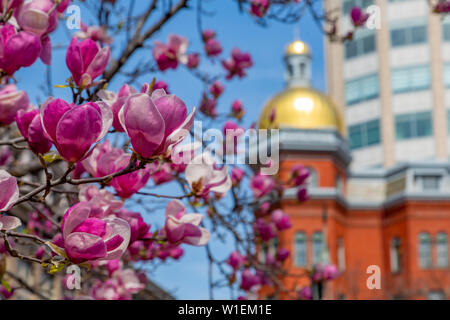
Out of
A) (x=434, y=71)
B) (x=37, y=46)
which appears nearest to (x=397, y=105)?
(x=434, y=71)

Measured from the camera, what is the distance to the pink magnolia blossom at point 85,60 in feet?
6.54

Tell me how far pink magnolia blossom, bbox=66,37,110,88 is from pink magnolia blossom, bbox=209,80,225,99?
119 inches

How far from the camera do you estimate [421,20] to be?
135ft

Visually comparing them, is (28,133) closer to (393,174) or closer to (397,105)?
(393,174)

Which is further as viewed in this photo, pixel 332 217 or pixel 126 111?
pixel 332 217

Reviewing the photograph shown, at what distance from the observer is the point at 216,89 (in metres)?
5.05

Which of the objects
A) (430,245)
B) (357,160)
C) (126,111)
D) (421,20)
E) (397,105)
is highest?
(421,20)

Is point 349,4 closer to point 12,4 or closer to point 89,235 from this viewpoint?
point 12,4

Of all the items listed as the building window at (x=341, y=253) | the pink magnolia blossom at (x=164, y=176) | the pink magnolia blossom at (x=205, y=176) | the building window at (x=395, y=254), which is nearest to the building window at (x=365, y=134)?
the building window at (x=395, y=254)

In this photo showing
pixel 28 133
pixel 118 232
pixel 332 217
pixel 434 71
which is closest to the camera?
pixel 118 232

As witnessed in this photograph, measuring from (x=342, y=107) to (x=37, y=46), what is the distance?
4077 cm

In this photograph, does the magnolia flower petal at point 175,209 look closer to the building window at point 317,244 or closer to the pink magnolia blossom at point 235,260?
the pink magnolia blossom at point 235,260

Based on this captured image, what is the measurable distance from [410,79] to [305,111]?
48.9 ft

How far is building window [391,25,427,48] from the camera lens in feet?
135
